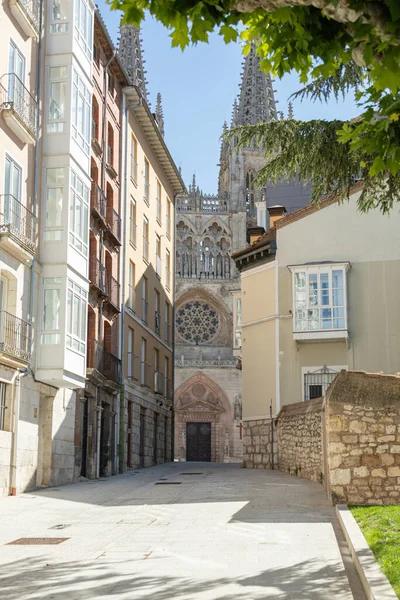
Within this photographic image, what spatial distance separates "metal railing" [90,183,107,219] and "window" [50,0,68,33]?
4.82 meters

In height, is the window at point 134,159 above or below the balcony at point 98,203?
above

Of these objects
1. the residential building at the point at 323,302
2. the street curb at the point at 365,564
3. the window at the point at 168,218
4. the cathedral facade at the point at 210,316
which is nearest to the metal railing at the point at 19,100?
the residential building at the point at 323,302

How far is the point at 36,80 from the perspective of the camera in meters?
19.4

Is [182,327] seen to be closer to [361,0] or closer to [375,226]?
[375,226]

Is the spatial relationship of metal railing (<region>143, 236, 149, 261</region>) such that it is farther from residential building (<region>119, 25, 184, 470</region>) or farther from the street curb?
the street curb

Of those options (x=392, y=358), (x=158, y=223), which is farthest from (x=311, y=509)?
(x=158, y=223)

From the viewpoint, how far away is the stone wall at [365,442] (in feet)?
41.1

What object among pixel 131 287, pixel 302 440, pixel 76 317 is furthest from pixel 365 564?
pixel 131 287

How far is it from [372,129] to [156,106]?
76.3 metres

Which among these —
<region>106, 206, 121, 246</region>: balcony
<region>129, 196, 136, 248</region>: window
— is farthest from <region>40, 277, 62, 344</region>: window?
<region>129, 196, 136, 248</region>: window

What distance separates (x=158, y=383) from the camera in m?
33.0

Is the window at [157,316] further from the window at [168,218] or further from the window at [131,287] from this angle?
the window at [131,287]

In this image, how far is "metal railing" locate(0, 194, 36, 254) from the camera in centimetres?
1709

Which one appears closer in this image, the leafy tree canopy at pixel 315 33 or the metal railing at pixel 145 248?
the leafy tree canopy at pixel 315 33
